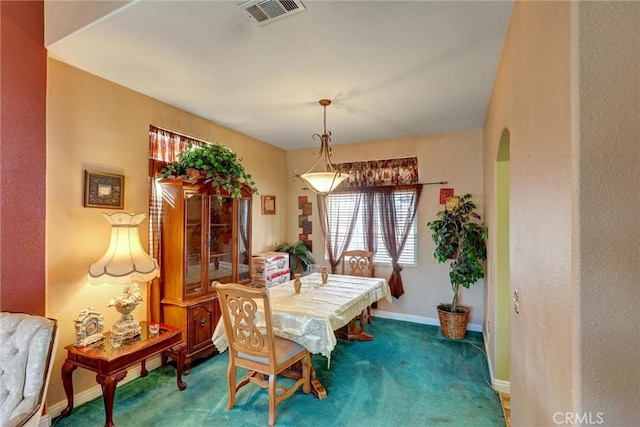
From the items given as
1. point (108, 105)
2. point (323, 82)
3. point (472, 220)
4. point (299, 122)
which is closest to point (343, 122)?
point (299, 122)

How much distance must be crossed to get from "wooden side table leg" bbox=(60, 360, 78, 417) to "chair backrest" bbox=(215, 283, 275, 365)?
1152mm

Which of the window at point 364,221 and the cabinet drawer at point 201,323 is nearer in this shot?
the cabinet drawer at point 201,323

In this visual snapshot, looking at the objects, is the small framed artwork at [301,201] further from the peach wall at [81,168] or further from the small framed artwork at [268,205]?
the peach wall at [81,168]

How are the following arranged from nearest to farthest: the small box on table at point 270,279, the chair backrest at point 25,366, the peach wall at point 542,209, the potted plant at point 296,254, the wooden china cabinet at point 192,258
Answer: the peach wall at point 542,209 → the chair backrest at point 25,366 → the wooden china cabinet at point 192,258 → the small box on table at point 270,279 → the potted plant at point 296,254

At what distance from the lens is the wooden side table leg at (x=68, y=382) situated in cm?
222

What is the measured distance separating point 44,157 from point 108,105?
2.29 feet

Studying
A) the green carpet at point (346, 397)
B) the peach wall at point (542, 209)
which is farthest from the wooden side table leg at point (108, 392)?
the peach wall at point (542, 209)

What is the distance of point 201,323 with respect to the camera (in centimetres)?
300

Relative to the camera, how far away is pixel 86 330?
2.24 metres

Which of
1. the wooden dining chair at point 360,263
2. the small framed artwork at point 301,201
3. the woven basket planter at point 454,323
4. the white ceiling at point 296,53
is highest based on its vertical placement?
the white ceiling at point 296,53

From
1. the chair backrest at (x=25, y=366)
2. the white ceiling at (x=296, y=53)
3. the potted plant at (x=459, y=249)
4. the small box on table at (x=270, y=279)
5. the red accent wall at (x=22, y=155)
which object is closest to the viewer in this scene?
the chair backrest at (x=25, y=366)

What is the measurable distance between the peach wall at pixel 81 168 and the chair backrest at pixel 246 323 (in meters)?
1.20

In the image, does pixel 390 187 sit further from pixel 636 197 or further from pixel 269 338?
pixel 636 197

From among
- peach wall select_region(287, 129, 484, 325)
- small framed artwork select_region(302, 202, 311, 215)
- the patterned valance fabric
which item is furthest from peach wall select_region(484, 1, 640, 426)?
small framed artwork select_region(302, 202, 311, 215)
